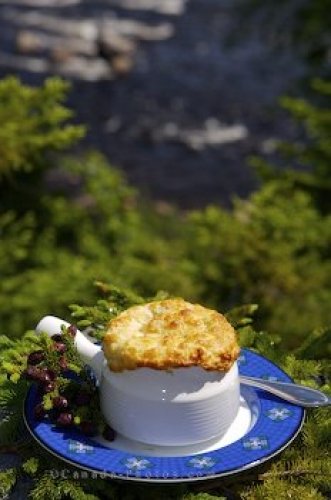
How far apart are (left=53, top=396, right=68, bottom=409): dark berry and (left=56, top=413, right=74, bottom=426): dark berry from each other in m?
0.02

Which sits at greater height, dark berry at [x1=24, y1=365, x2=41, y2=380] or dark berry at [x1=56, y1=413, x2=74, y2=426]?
dark berry at [x1=24, y1=365, x2=41, y2=380]

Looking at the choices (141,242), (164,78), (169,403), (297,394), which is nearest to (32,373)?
(169,403)

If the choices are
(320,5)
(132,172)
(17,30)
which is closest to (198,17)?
(17,30)

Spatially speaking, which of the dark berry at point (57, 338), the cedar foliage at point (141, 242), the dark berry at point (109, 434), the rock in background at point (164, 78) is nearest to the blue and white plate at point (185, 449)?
the dark berry at point (109, 434)

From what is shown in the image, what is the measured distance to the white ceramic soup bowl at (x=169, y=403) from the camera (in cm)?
189

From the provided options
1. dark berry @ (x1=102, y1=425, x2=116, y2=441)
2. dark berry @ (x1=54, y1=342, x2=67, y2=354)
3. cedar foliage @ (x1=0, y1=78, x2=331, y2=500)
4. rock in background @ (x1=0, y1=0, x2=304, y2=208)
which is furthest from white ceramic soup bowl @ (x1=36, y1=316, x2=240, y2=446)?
rock in background @ (x1=0, y1=0, x2=304, y2=208)

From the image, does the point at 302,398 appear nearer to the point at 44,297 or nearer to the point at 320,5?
the point at 44,297

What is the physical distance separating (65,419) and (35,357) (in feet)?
0.57

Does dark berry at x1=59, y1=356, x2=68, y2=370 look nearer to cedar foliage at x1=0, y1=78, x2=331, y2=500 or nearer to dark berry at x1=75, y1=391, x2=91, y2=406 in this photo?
dark berry at x1=75, y1=391, x2=91, y2=406

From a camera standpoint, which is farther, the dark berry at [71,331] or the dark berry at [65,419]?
the dark berry at [71,331]

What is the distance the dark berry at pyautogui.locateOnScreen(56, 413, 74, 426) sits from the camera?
6.25 ft

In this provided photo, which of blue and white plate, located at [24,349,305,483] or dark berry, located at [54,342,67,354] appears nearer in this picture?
blue and white plate, located at [24,349,305,483]

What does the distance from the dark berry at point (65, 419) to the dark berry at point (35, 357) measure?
5.9 inches

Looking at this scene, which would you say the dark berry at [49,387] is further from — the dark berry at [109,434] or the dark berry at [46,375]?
the dark berry at [109,434]
